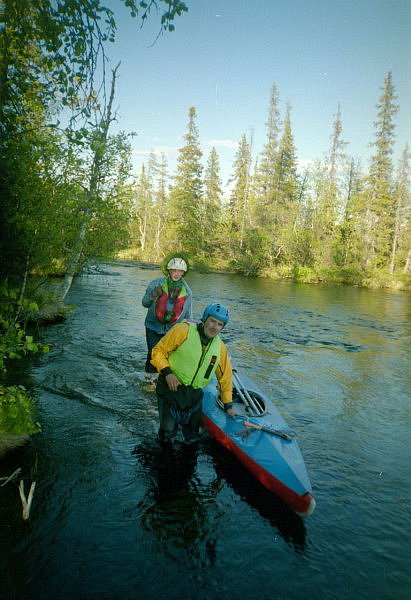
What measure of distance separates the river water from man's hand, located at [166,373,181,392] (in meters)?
1.25

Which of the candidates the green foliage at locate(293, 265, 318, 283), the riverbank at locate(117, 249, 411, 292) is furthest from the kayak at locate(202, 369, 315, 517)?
the riverbank at locate(117, 249, 411, 292)

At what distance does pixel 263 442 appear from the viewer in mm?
4492

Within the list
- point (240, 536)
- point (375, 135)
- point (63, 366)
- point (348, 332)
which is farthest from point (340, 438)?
point (375, 135)

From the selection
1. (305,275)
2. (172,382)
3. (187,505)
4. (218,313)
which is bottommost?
(187,505)

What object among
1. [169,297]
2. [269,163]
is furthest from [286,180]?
[169,297]

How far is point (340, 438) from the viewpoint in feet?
20.3

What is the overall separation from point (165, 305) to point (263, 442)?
266 cm

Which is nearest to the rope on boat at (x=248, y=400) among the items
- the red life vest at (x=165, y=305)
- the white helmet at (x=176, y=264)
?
the red life vest at (x=165, y=305)

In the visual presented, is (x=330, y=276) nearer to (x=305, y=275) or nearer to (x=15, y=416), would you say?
(x=305, y=275)

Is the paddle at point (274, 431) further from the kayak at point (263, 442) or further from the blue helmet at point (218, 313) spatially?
the blue helmet at point (218, 313)

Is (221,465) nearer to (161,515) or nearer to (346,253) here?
(161,515)

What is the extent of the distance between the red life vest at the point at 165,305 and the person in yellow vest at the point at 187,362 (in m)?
1.90

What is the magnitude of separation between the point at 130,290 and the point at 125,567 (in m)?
17.7

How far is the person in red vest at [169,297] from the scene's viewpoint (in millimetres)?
5957
